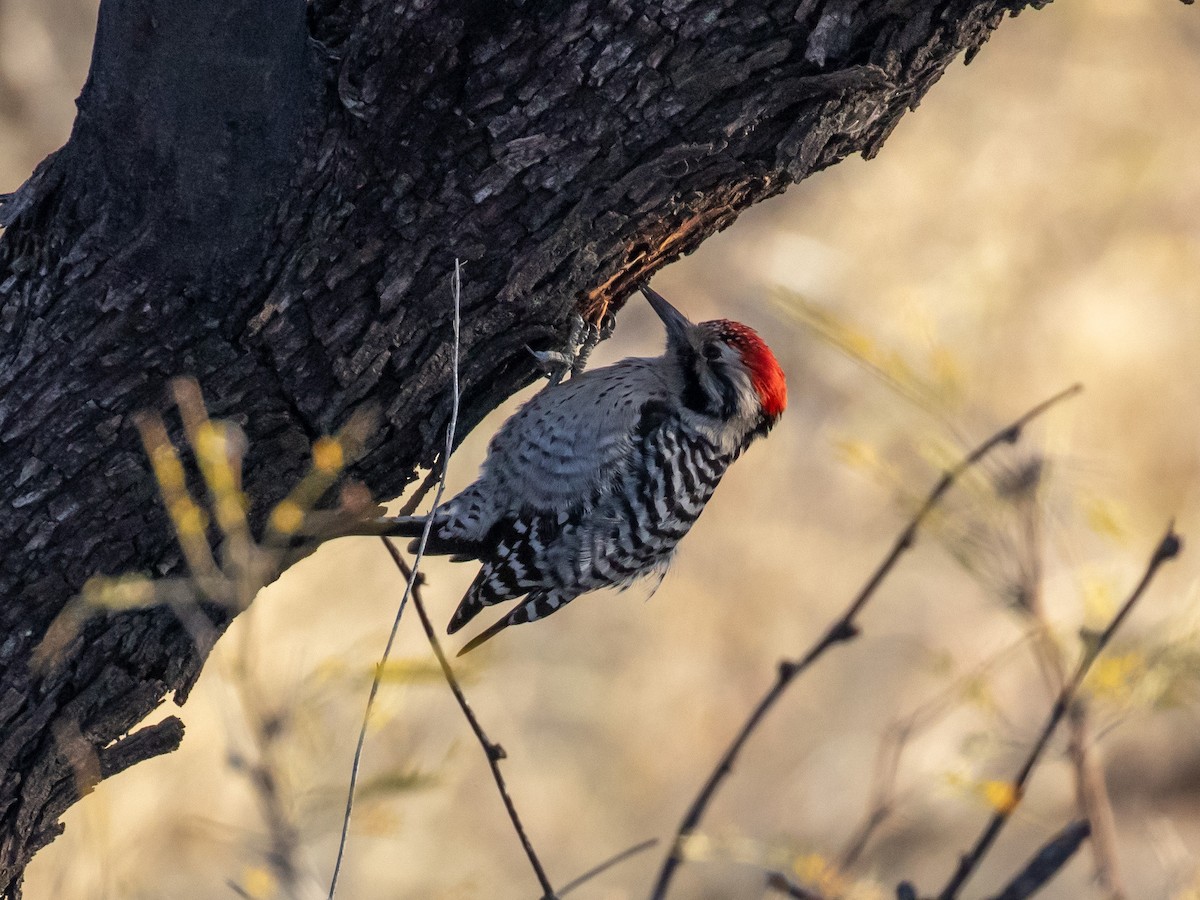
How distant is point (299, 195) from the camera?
2.44 metres

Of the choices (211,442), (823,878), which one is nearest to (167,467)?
(211,442)

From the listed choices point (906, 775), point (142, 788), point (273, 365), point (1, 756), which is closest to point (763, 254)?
point (906, 775)

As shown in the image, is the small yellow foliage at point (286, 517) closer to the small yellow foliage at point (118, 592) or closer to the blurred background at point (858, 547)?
the small yellow foliage at point (118, 592)

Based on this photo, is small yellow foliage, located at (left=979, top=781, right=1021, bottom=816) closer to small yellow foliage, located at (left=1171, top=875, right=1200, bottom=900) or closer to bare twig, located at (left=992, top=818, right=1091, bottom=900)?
bare twig, located at (left=992, top=818, right=1091, bottom=900)

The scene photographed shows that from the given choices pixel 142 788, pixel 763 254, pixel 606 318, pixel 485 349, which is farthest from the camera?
pixel 763 254

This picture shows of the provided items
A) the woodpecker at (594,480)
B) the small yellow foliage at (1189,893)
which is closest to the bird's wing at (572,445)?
the woodpecker at (594,480)

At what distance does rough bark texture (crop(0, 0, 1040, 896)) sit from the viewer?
237cm

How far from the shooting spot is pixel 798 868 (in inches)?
96.6

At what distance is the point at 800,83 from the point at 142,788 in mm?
4872

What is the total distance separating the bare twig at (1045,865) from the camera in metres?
1.49

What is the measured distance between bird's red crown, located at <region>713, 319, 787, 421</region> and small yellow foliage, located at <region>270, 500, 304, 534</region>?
176cm

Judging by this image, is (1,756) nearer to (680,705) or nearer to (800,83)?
(800,83)

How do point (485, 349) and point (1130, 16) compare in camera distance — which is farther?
point (1130, 16)

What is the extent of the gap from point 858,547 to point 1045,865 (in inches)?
223
